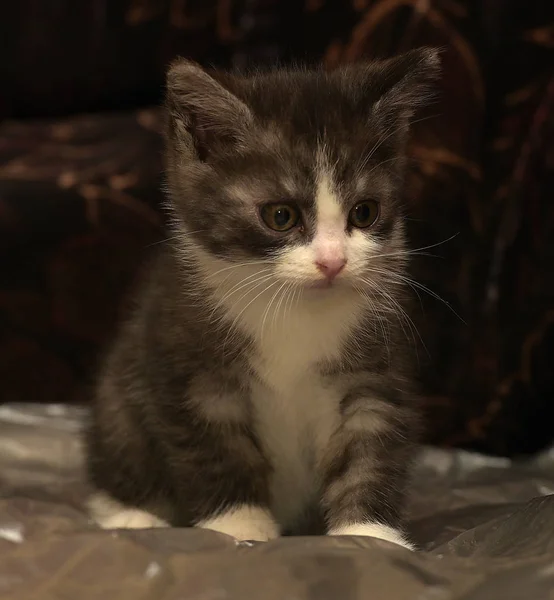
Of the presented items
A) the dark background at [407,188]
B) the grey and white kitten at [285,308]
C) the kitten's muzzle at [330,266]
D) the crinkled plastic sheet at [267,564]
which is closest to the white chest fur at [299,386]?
the grey and white kitten at [285,308]

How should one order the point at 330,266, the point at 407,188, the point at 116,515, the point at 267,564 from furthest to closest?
1. the point at 407,188
2. the point at 116,515
3. the point at 330,266
4. the point at 267,564

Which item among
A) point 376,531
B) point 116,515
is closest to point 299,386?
point 376,531

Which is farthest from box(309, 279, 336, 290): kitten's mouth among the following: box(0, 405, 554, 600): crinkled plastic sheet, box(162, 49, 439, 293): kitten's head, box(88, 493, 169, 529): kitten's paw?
box(88, 493, 169, 529): kitten's paw

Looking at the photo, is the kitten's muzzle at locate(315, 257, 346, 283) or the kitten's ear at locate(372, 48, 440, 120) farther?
the kitten's ear at locate(372, 48, 440, 120)

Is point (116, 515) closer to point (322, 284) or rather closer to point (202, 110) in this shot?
point (322, 284)

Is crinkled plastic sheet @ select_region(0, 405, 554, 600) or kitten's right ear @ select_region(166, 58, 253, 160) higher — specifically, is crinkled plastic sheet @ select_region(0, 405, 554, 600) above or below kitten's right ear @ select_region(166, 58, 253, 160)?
below

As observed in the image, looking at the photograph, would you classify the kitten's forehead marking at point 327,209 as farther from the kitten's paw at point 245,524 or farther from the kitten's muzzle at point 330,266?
the kitten's paw at point 245,524

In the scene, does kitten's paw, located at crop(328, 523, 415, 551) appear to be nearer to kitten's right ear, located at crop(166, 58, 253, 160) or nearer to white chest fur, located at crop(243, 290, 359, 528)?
white chest fur, located at crop(243, 290, 359, 528)

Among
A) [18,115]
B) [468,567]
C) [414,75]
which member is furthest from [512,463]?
[18,115]
